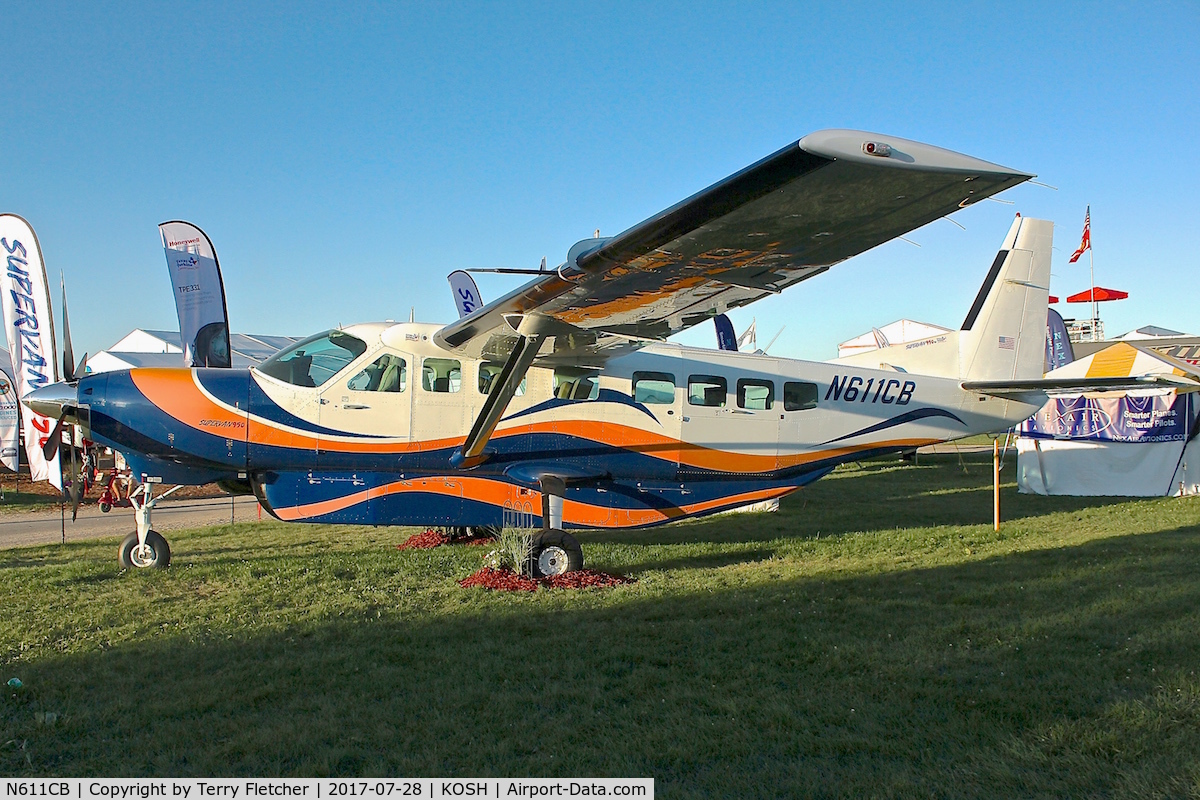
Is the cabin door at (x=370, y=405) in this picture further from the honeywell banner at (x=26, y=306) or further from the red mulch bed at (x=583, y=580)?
the honeywell banner at (x=26, y=306)

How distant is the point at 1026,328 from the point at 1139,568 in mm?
4578

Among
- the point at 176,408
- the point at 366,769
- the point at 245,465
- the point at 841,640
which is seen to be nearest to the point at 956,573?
the point at 841,640

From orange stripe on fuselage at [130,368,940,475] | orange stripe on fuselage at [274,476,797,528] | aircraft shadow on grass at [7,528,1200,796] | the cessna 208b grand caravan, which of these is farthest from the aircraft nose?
aircraft shadow on grass at [7,528,1200,796]

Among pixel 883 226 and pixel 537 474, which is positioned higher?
pixel 883 226

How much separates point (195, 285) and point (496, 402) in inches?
446

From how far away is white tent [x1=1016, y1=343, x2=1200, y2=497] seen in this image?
657 inches

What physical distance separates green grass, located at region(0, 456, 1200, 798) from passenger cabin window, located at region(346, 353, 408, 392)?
6.83 ft

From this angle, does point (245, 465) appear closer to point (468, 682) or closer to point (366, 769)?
point (468, 682)

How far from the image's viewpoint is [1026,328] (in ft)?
38.8

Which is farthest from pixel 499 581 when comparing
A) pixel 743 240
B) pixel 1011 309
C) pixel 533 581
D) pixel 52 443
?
pixel 1011 309

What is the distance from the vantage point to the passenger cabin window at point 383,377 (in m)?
9.12

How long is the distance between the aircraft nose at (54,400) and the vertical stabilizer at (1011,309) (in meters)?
11.6

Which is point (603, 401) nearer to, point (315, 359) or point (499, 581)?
point (499, 581)
